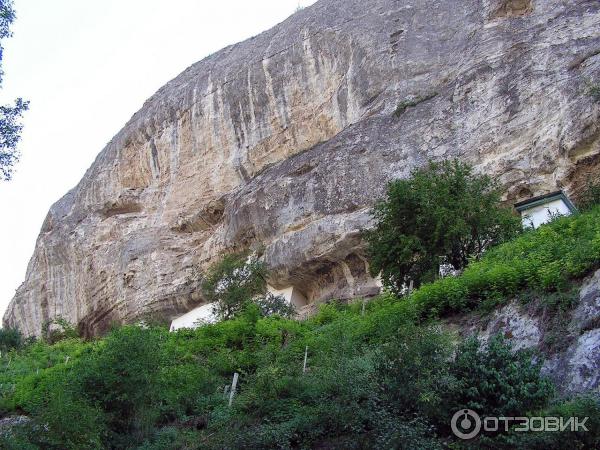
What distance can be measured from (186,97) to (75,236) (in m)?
9.15

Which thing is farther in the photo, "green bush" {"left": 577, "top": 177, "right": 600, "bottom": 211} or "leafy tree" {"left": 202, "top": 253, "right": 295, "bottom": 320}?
"leafy tree" {"left": 202, "top": 253, "right": 295, "bottom": 320}

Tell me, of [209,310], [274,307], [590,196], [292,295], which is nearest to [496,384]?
[590,196]

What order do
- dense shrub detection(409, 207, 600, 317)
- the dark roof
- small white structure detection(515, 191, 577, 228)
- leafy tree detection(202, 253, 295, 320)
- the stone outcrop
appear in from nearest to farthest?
1. the stone outcrop
2. dense shrub detection(409, 207, 600, 317)
3. small white structure detection(515, 191, 577, 228)
4. the dark roof
5. leafy tree detection(202, 253, 295, 320)

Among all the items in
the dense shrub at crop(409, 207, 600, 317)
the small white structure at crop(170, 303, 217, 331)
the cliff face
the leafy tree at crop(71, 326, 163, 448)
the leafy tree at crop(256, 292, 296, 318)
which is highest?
the cliff face

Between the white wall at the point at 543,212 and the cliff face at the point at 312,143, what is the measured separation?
151 cm

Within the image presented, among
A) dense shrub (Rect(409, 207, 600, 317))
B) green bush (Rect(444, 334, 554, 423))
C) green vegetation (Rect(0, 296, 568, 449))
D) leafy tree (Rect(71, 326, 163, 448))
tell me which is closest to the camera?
green bush (Rect(444, 334, 554, 423))

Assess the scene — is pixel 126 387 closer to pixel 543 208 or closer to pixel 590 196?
pixel 543 208

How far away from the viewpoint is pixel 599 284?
41.8ft

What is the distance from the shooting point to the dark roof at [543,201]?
21688 mm

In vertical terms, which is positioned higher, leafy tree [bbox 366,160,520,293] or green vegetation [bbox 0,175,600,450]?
leafy tree [bbox 366,160,520,293]

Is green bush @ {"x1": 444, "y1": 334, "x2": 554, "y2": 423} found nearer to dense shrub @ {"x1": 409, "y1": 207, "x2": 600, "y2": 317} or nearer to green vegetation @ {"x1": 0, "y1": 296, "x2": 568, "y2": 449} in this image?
green vegetation @ {"x1": 0, "y1": 296, "x2": 568, "y2": 449}

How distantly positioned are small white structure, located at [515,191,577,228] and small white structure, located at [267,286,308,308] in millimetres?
9226

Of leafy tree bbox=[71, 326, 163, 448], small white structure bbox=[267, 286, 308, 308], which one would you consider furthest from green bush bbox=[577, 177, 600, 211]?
leafy tree bbox=[71, 326, 163, 448]

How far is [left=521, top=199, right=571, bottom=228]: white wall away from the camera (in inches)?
846
